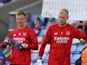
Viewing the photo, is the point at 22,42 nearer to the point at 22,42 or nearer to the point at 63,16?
the point at 22,42

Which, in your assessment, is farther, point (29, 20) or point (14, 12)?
point (14, 12)

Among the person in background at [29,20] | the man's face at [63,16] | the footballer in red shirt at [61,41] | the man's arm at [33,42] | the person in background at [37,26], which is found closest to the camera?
the man's face at [63,16]

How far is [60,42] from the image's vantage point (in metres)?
8.52

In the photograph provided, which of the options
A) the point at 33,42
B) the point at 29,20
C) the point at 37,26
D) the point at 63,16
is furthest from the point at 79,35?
the point at 29,20

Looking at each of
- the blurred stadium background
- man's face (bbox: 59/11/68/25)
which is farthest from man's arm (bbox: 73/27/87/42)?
the blurred stadium background

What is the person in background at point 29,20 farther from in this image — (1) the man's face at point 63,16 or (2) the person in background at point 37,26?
(1) the man's face at point 63,16

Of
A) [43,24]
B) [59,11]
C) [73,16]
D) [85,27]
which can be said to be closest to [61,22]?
[59,11]

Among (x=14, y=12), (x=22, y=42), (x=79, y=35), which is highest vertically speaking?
(x=14, y=12)

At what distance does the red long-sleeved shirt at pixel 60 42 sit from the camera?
8523 millimetres

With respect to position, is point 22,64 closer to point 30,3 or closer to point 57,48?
point 57,48

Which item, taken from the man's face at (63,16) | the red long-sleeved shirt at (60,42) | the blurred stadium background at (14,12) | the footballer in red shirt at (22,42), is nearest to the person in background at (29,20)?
the blurred stadium background at (14,12)

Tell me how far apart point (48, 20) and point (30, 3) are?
1.66 m

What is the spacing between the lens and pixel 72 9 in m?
9.23

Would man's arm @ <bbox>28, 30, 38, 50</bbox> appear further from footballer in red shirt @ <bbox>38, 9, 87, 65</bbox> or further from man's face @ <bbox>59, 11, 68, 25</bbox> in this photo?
man's face @ <bbox>59, 11, 68, 25</bbox>
